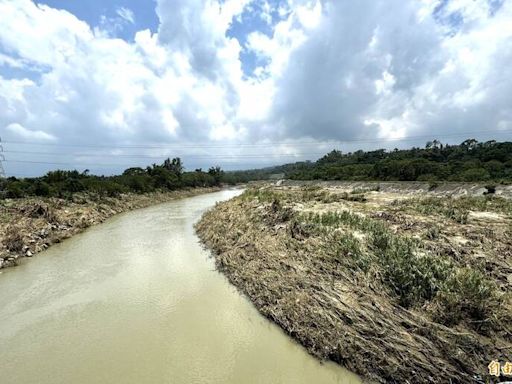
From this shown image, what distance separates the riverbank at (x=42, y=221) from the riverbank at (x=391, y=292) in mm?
10874

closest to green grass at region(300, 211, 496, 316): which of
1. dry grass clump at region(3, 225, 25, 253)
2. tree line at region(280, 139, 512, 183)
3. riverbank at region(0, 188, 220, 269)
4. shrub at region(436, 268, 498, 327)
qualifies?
shrub at region(436, 268, 498, 327)

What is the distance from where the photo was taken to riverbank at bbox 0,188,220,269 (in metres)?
15.9

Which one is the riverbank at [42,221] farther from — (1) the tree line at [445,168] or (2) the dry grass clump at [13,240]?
(1) the tree line at [445,168]

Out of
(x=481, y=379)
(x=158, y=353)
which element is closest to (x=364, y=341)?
(x=481, y=379)

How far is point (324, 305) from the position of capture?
7633mm

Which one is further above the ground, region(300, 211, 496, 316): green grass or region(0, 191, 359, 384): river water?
region(300, 211, 496, 316): green grass

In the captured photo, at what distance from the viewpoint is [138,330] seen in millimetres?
8305

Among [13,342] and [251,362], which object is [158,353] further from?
[13,342]

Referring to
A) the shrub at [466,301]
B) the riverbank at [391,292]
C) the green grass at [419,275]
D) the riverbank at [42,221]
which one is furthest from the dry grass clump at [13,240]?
the shrub at [466,301]

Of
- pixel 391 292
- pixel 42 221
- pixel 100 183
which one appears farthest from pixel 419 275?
pixel 100 183

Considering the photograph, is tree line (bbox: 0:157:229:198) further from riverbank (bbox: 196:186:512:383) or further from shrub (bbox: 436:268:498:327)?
shrub (bbox: 436:268:498:327)

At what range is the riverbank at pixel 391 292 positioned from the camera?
5883 millimetres

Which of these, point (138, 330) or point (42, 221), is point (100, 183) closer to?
point (42, 221)

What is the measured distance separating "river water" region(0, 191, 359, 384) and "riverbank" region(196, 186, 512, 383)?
0.63 meters
